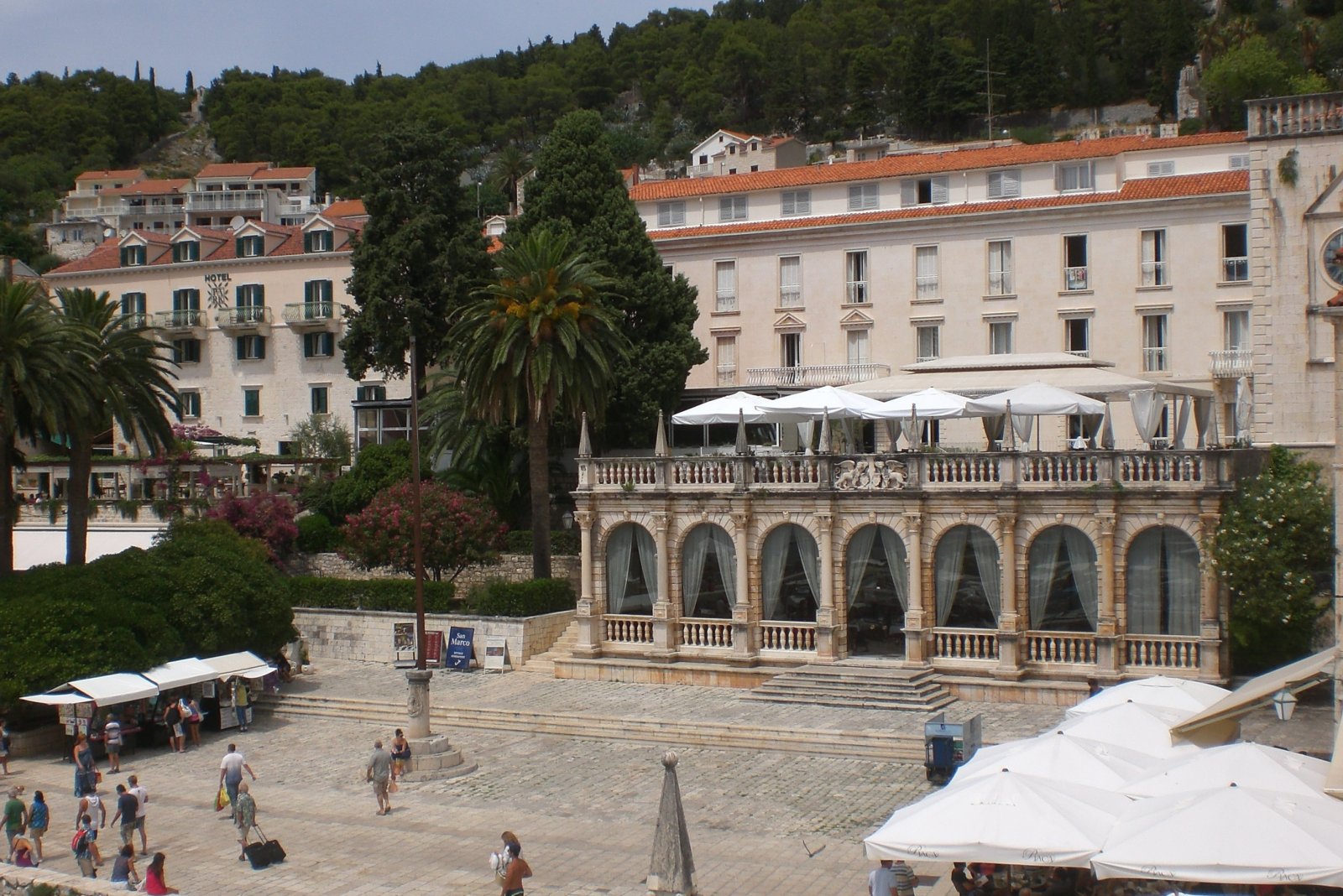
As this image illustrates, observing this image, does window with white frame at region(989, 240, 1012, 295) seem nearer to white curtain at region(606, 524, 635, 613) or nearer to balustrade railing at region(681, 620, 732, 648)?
white curtain at region(606, 524, 635, 613)

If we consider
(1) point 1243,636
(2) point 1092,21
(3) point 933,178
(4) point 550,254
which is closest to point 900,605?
(1) point 1243,636

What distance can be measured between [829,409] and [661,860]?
17.4 meters

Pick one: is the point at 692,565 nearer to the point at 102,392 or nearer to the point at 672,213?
the point at 102,392

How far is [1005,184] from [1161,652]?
23500 millimetres

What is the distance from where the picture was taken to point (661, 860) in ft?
66.5

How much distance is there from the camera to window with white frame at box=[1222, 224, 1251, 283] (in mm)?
45406

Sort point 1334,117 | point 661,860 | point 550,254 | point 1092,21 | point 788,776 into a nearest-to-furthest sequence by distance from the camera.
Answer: point 661,860
point 788,776
point 1334,117
point 550,254
point 1092,21

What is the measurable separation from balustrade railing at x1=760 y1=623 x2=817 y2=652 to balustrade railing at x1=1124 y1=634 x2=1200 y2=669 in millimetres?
7658

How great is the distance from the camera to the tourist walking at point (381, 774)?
25844mm

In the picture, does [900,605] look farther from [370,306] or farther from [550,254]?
[370,306]

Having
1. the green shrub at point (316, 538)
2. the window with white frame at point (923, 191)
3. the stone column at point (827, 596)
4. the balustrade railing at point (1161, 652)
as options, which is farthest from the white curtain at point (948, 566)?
the green shrub at point (316, 538)

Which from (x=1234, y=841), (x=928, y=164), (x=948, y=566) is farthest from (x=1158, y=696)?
(x=928, y=164)

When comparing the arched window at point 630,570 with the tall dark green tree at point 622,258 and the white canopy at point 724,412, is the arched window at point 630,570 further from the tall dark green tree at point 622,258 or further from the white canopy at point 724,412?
the tall dark green tree at point 622,258

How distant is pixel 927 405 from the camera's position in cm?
Answer: 3406
